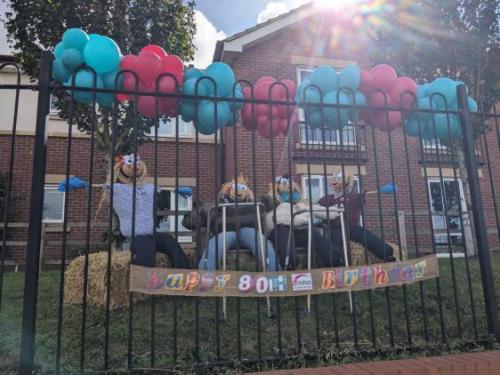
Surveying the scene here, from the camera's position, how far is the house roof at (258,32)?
11469mm

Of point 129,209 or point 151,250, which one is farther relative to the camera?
point 129,209

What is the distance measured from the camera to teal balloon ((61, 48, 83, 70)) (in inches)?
132

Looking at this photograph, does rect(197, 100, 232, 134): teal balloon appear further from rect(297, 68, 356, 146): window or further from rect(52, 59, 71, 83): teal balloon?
rect(52, 59, 71, 83): teal balloon

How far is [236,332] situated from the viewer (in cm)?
346

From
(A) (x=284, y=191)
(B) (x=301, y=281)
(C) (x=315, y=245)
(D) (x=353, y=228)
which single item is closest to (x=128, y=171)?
(A) (x=284, y=191)

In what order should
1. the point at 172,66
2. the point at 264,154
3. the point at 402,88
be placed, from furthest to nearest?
the point at 264,154 < the point at 402,88 < the point at 172,66

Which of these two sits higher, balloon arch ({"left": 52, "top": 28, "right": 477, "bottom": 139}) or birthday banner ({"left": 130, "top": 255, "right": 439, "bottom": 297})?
balloon arch ({"left": 52, "top": 28, "right": 477, "bottom": 139})

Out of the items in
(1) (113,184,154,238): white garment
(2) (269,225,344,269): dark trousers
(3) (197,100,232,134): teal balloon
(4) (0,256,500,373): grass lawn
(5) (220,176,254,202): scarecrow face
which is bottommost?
(4) (0,256,500,373): grass lawn

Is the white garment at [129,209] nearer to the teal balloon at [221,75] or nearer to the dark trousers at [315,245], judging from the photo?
the dark trousers at [315,245]

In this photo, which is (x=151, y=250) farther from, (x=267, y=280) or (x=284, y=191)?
(x=267, y=280)

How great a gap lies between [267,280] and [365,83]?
2384 mm

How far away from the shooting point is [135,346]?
3.21 metres

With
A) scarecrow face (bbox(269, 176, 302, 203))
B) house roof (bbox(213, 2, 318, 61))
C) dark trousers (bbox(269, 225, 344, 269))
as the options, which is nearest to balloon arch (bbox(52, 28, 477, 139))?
scarecrow face (bbox(269, 176, 302, 203))

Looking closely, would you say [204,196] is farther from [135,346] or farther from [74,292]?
[135,346]
